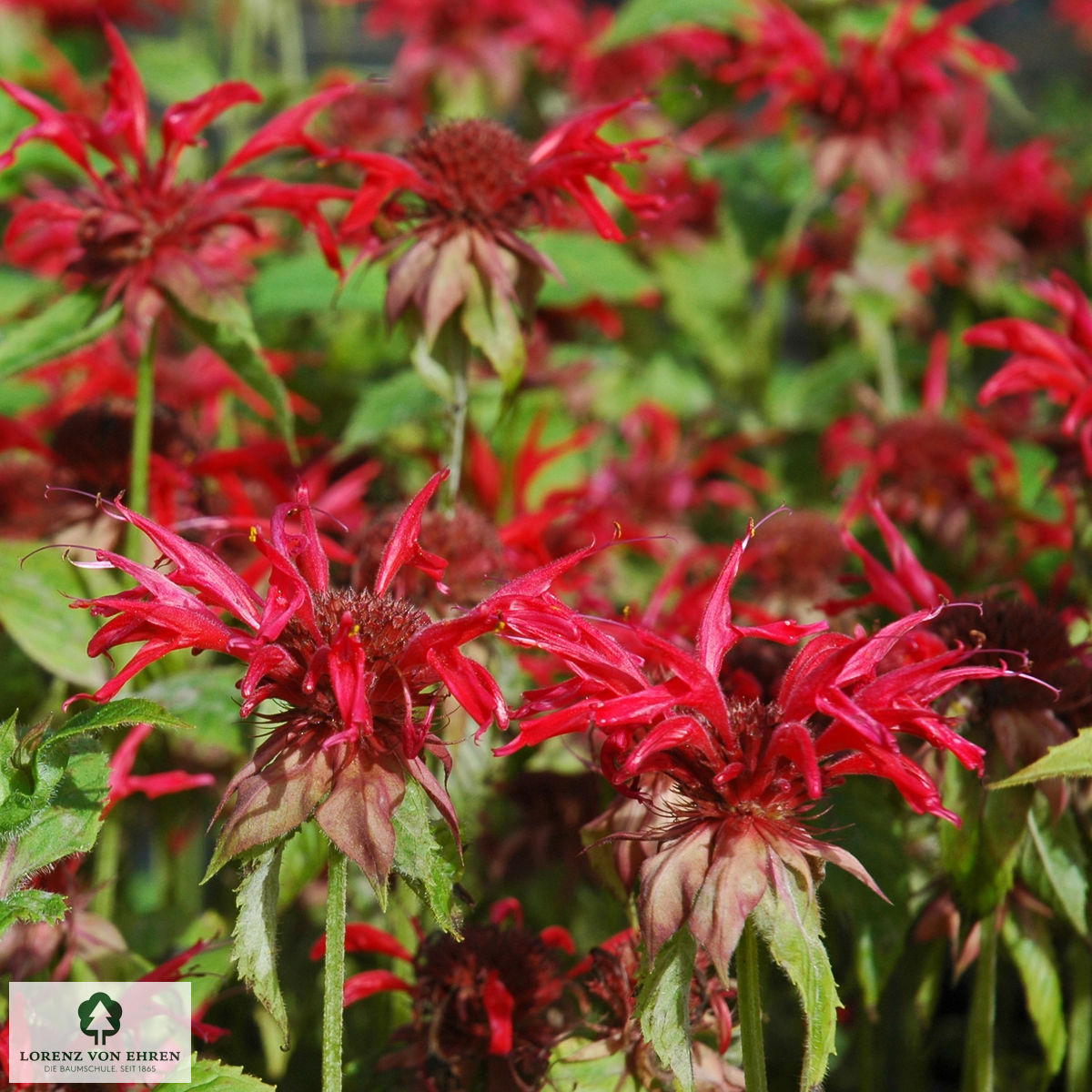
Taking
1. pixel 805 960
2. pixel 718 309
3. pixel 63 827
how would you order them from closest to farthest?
pixel 805 960, pixel 63 827, pixel 718 309

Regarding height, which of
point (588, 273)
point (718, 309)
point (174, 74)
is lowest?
point (588, 273)

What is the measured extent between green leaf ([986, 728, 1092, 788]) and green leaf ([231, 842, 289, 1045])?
15.9 inches

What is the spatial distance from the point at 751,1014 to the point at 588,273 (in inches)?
42.5

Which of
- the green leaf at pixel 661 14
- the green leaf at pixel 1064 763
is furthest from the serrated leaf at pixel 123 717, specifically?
the green leaf at pixel 661 14

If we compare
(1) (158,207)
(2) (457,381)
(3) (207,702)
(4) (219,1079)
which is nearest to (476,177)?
(2) (457,381)

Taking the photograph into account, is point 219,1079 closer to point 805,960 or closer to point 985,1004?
point 805,960

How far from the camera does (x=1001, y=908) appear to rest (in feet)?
3.18

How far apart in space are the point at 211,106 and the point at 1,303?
2.02 ft

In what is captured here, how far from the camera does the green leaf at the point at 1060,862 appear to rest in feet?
2.94

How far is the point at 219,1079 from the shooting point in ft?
2.56

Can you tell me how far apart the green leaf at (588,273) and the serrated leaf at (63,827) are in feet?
2.82

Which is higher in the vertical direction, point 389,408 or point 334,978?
point 389,408

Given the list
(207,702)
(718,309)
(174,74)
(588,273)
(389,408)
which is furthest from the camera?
(718,309)

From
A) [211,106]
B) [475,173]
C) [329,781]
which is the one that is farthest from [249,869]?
[211,106]
